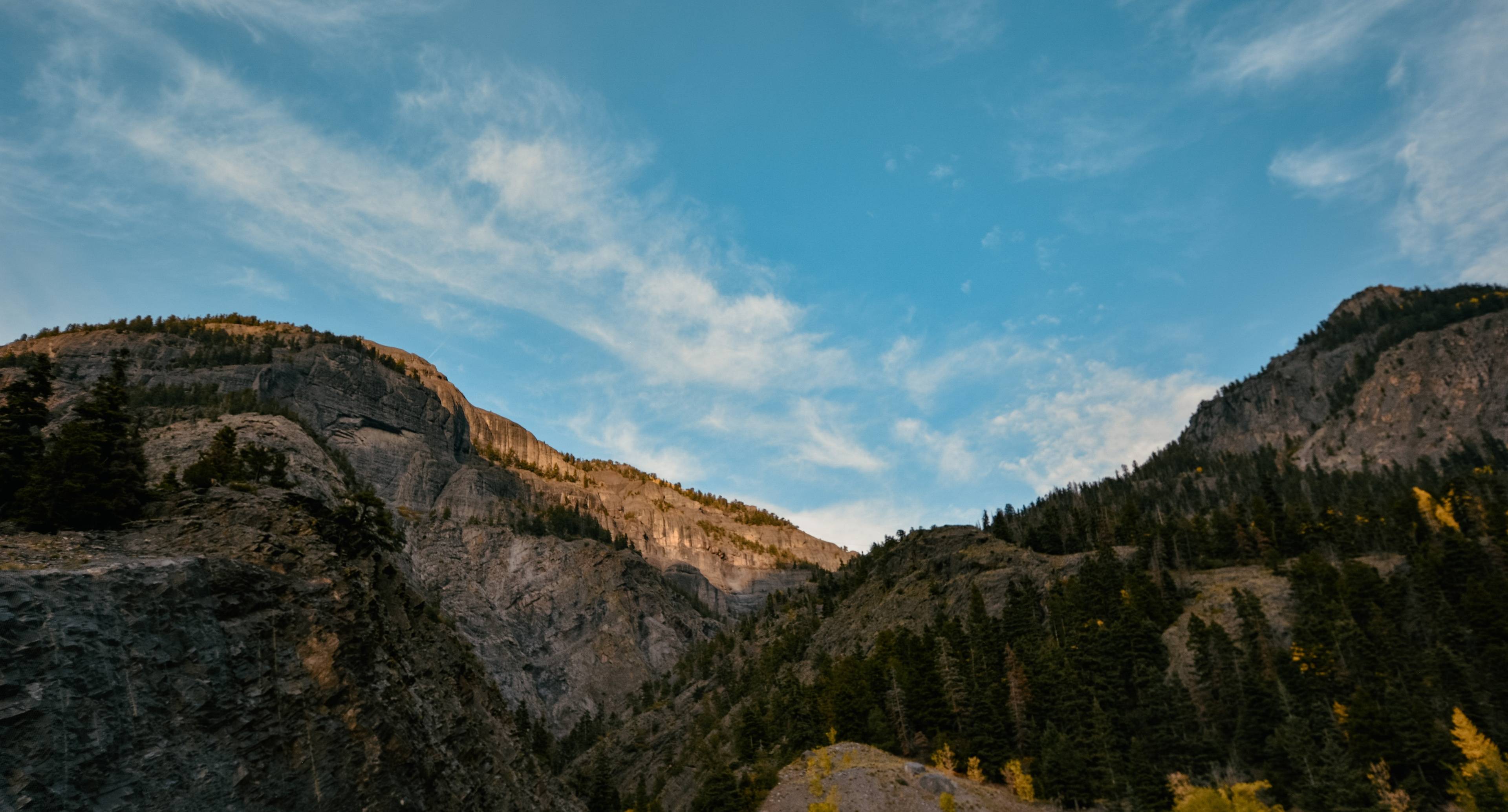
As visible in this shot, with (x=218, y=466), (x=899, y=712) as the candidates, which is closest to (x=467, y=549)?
(x=899, y=712)

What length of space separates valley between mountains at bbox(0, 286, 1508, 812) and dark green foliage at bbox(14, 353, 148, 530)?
0.51 feet

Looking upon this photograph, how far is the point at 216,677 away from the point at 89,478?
11893 millimetres

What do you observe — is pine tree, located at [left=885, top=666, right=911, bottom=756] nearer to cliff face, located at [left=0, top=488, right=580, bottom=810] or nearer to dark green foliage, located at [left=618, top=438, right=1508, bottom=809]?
dark green foliage, located at [left=618, top=438, right=1508, bottom=809]

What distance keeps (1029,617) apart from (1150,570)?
2163 cm

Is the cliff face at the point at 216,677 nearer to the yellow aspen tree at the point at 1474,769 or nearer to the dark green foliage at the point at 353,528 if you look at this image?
the dark green foliage at the point at 353,528

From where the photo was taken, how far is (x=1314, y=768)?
60250mm

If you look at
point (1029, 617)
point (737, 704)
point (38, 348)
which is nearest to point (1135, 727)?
point (1029, 617)

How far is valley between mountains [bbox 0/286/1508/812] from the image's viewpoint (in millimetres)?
31438

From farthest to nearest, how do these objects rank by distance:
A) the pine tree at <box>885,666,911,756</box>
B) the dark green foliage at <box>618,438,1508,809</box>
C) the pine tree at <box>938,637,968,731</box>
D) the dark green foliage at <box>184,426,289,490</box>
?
1. the pine tree at <box>885,666,911,756</box>
2. the pine tree at <box>938,637,968,731</box>
3. the dark green foliage at <box>618,438,1508,809</box>
4. the dark green foliage at <box>184,426,289,490</box>

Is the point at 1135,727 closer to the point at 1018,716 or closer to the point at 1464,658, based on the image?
the point at 1018,716

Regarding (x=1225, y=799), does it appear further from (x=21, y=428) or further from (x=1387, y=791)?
(x=21, y=428)

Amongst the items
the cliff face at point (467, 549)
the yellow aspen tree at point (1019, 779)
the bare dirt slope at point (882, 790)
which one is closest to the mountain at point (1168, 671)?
the yellow aspen tree at point (1019, 779)

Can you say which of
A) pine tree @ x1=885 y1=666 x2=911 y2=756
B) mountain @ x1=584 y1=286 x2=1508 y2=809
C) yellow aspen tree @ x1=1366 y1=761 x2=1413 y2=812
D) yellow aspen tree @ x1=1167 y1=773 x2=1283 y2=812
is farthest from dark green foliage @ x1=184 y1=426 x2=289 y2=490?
yellow aspen tree @ x1=1366 y1=761 x2=1413 y2=812

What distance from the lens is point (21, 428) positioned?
1607 inches
